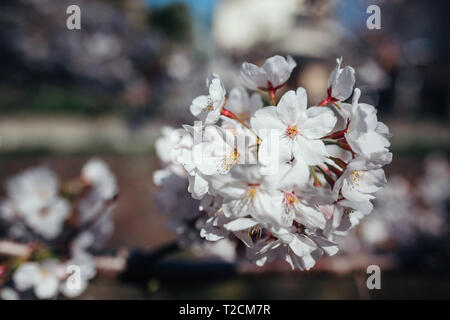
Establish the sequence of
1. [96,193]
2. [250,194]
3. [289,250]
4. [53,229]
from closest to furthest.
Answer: [250,194] < [289,250] < [53,229] < [96,193]

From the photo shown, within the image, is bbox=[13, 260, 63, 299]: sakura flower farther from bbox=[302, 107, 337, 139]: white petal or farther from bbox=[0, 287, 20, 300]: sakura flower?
bbox=[302, 107, 337, 139]: white petal

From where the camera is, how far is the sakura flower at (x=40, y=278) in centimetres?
104

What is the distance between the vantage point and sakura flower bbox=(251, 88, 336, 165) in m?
0.66

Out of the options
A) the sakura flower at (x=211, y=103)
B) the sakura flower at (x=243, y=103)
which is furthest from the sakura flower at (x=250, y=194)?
the sakura flower at (x=243, y=103)

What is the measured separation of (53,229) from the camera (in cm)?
121

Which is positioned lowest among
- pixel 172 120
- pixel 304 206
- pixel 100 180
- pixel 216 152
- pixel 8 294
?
pixel 8 294

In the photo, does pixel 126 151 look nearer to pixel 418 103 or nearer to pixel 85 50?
pixel 85 50

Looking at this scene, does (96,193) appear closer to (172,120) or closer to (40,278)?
(40,278)

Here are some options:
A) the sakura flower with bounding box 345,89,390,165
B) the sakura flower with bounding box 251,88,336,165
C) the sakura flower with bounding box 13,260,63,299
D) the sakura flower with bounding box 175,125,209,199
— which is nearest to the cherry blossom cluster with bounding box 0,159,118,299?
the sakura flower with bounding box 13,260,63,299

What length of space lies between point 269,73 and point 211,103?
0.16 metres

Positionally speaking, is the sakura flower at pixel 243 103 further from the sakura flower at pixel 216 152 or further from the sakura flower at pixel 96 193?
the sakura flower at pixel 96 193

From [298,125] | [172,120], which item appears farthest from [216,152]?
[172,120]

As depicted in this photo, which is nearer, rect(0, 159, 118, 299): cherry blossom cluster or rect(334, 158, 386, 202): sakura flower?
rect(334, 158, 386, 202): sakura flower
